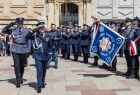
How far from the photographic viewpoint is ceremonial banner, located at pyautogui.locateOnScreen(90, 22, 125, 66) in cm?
1492

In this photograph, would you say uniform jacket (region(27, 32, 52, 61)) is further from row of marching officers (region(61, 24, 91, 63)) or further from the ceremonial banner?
row of marching officers (region(61, 24, 91, 63))

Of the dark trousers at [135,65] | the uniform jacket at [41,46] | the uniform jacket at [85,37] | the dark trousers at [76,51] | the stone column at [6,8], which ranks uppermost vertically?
the stone column at [6,8]

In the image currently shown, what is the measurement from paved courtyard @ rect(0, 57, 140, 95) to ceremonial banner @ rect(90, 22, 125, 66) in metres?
0.65

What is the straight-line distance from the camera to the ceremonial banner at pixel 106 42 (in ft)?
49.0

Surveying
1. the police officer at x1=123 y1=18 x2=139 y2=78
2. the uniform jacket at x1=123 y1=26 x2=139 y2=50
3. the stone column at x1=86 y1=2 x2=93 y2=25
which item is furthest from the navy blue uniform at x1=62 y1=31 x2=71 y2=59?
the stone column at x1=86 y1=2 x2=93 y2=25

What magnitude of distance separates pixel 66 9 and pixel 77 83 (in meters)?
25.1

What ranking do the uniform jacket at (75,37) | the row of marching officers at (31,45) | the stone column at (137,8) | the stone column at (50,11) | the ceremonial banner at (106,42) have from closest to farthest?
the row of marching officers at (31,45)
the ceremonial banner at (106,42)
the uniform jacket at (75,37)
the stone column at (50,11)
the stone column at (137,8)

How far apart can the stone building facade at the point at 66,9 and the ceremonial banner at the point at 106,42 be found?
2163 cm

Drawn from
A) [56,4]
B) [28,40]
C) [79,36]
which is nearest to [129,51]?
[28,40]

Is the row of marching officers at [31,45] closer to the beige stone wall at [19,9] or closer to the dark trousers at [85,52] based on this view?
the dark trousers at [85,52]

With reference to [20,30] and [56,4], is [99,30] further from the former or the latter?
[56,4]

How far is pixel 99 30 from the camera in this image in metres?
15.7

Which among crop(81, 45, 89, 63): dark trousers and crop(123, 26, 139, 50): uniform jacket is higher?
crop(123, 26, 139, 50): uniform jacket

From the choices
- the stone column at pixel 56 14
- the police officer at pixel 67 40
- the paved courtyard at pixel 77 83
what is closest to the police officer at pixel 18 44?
the paved courtyard at pixel 77 83
